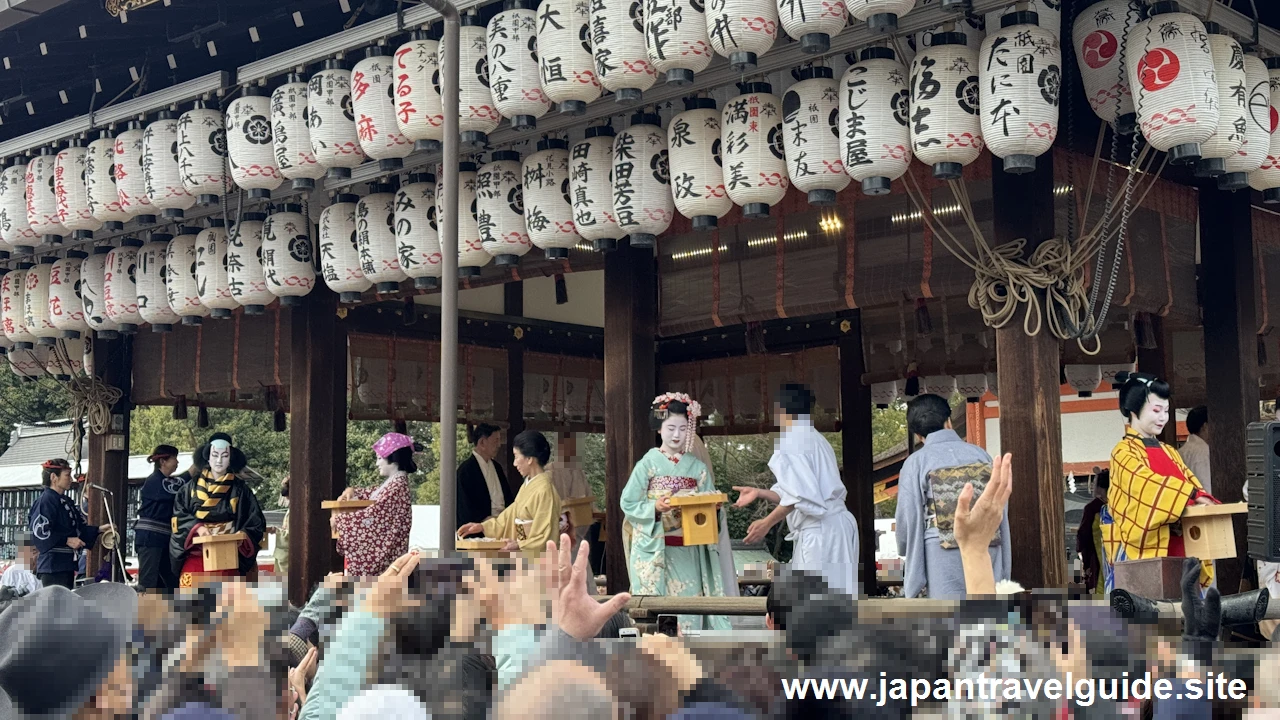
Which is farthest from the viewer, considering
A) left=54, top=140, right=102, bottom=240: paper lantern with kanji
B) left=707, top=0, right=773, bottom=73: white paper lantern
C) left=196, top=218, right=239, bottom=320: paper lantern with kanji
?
left=54, top=140, right=102, bottom=240: paper lantern with kanji

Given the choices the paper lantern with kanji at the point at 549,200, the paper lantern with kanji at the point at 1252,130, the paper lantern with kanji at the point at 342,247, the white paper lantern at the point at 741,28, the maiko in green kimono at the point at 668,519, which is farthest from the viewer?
the paper lantern with kanji at the point at 342,247

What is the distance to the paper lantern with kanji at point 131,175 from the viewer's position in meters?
9.19

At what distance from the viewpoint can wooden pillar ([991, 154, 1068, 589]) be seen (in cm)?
638

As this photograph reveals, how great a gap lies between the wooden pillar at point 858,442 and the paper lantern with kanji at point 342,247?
4971 millimetres

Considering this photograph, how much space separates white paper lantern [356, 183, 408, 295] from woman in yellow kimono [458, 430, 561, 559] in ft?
5.23

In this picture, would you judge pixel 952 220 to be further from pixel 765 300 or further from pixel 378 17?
pixel 378 17

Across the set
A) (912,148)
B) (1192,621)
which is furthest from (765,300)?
(1192,621)

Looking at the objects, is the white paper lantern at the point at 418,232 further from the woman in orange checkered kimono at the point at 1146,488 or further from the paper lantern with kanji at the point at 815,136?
the woman in orange checkered kimono at the point at 1146,488

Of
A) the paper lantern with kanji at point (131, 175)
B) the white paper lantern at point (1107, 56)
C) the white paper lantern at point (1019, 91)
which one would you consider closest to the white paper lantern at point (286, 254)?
the paper lantern with kanji at point (131, 175)

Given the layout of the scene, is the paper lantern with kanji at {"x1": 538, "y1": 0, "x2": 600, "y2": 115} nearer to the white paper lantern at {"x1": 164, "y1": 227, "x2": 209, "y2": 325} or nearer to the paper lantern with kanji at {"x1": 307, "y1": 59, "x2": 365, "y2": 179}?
the paper lantern with kanji at {"x1": 307, "y1": 59, "x2": 365, "y2": 179}

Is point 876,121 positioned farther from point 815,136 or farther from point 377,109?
point 377,109

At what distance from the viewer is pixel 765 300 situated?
808cm

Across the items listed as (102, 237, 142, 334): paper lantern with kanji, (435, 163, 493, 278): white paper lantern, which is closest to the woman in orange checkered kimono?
(435, 163, 493, 278): white paper lantern

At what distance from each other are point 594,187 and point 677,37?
153 cm
